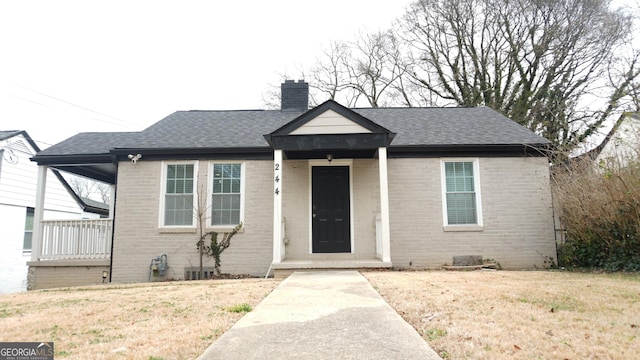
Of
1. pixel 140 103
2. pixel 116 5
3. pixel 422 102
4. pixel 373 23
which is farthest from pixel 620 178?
pixel 140 103

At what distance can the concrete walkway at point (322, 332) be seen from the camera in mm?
2914

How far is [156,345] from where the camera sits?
10.5ft

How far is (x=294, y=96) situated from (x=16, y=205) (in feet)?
36.0

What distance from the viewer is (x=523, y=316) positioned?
3971 mm

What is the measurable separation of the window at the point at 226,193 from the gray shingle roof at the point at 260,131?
2.05 feet

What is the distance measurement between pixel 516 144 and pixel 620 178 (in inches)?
92.0

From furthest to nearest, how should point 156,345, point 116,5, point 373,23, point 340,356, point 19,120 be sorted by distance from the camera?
point 373,23 → point 19,120 → point 116,5 → point 156,345 → point 340,356

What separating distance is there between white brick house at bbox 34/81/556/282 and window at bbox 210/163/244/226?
25 mm

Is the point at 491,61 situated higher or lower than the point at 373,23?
lower

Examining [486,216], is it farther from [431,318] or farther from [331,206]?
[431,318]

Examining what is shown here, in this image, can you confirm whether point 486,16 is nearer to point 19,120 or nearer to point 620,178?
point 620,178

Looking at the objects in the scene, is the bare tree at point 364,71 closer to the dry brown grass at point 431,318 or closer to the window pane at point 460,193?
the window pane at point 460,193

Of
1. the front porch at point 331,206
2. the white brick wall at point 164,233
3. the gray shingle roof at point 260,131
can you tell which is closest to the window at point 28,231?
the gray shingle roof at point 260,131

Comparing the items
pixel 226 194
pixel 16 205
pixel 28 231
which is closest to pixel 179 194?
pixel 226 194
